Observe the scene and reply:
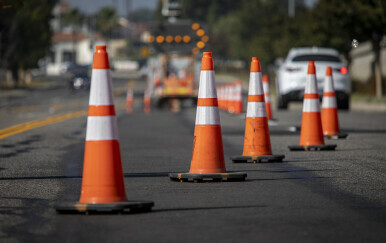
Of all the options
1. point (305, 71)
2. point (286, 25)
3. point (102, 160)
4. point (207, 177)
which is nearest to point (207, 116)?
point (207, 177)

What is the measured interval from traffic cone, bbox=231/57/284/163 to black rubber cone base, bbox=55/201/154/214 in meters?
3.91

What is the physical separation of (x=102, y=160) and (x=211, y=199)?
40.0 inches

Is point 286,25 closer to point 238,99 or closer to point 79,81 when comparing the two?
point 79,81

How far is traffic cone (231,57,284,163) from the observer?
10344 mm

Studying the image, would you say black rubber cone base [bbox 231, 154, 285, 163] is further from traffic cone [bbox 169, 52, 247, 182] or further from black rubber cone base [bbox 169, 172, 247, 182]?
black rubber cone base [bbox 169, 172, 247, 182]

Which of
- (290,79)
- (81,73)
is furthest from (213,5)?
(290,79)

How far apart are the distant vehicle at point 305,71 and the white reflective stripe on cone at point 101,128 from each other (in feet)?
59.3

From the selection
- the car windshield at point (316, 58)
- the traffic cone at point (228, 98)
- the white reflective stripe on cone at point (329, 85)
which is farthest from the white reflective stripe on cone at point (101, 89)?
the traffic cone at point (228, 98)

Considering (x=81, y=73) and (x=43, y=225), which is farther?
(x=81, y=73)

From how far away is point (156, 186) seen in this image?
8.24 meters

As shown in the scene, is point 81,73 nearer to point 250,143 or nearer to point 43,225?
point 250,143

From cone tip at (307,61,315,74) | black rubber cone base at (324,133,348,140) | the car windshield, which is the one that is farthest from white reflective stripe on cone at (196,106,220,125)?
the car windshield

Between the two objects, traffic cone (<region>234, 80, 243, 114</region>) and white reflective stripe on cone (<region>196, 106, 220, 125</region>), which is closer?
white reflective stripe on cone (<region>196, 106, 220, 125</region>)

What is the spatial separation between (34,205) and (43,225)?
1009mm
